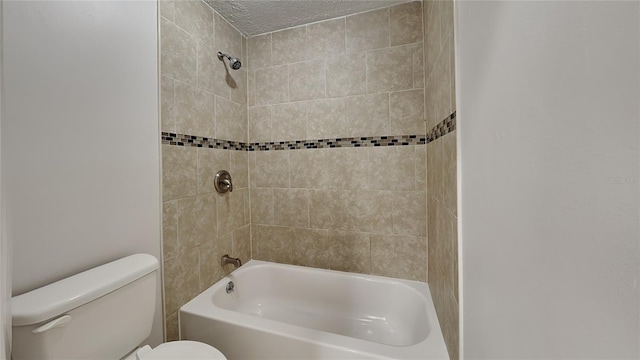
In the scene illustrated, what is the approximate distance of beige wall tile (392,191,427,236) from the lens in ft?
4.92

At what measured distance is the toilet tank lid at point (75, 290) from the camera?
0.65 metres

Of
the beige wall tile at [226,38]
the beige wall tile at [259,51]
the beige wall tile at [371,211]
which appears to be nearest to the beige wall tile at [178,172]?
the beige wall tile at [226,38]

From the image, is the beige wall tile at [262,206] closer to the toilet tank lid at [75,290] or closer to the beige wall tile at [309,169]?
the beige wall tile at [309,169]

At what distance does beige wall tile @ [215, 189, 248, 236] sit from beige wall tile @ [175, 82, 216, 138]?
1.45 ft

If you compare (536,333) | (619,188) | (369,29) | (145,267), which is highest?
(369,29)

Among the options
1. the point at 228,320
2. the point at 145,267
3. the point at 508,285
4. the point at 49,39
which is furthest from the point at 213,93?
the point at 508,285

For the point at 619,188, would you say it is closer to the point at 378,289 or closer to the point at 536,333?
the point at 536,333

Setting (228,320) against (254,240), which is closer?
(228,320)

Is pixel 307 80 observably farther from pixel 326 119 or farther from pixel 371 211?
pixel 371 211

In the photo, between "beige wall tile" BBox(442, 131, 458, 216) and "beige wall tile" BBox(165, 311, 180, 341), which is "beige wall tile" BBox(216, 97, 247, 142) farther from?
"beige wall tile" BBox(442, 131, 458, 216)

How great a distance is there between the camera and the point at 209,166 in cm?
146

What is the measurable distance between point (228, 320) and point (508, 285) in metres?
1.20

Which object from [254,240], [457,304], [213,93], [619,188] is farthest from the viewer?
[254,240]

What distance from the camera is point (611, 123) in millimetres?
224
